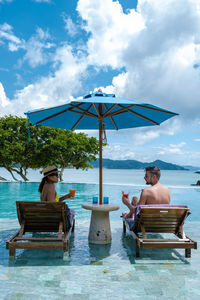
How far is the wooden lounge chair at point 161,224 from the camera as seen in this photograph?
14.1 ft

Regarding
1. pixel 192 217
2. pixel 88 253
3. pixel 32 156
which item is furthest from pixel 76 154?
pixel 88 253

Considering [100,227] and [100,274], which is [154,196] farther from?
[100,274]

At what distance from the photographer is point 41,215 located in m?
4.53

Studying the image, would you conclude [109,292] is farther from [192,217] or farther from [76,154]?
[76,154]

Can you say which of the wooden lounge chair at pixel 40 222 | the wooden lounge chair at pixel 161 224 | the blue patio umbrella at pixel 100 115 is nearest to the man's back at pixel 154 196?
the wooden lounge chair at pixel 161 224

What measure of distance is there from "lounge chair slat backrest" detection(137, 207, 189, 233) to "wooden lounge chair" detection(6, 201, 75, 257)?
50.1 inches

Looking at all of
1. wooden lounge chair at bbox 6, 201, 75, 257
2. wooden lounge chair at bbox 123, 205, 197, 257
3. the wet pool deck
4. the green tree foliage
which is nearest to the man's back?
wooden lounge chair at bbox 123, 205, 197, 257

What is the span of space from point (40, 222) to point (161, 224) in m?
2.02

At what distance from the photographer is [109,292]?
313 centimetres

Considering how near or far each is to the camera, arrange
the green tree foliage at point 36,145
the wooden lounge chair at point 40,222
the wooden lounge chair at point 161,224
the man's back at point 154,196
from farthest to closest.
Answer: the green tree foliage at point 36,145
the man's back at point 154,196
the wooden lounge chair at point 161,224
the wooden lounge chair at point 40,222

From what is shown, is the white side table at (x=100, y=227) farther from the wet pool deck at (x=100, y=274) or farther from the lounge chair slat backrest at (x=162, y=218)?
the lounge chair slat backrest at (x=162, y=218)

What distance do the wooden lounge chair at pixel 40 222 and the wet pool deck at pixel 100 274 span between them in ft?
0.79

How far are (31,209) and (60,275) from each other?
123cm

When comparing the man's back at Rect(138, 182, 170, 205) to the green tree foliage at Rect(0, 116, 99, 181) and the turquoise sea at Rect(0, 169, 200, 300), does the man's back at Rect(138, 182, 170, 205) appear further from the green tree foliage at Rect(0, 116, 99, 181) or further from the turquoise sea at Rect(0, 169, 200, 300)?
the green tree foliage at Rect(0, 116, 99, 181)
